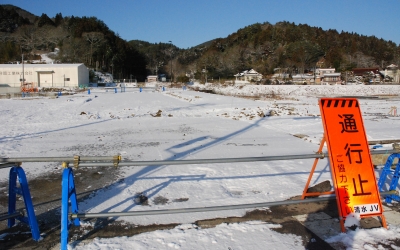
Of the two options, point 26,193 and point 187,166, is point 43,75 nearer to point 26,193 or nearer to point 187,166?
point 187,166

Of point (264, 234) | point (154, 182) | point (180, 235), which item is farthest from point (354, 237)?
point (154, 182)

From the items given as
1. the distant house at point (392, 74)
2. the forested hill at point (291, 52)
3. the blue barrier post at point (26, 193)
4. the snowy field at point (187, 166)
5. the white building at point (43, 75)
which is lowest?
the snowy field at point (187, 166)

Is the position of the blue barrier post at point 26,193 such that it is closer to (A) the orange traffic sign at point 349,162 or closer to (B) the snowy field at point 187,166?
(B) the snowy field at point 187,166

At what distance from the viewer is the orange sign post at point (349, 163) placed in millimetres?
3326

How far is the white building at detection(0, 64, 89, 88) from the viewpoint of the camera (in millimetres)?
57031

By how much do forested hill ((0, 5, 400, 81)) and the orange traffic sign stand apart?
71.2 metres

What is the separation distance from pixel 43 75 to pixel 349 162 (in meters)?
64.7

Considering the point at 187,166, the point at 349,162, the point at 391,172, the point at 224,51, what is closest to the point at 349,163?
the point at 349,162

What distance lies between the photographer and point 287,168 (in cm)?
586

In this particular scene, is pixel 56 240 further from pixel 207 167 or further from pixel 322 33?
pixel 322 33

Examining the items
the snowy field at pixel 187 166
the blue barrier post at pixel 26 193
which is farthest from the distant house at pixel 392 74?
the blue barrier post at pixel 26 193

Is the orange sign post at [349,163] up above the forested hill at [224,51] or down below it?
below

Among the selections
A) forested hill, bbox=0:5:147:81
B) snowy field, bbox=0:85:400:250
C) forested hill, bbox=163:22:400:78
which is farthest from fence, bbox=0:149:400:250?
forested hill, bbox=0:5:147:81

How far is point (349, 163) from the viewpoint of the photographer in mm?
3414
